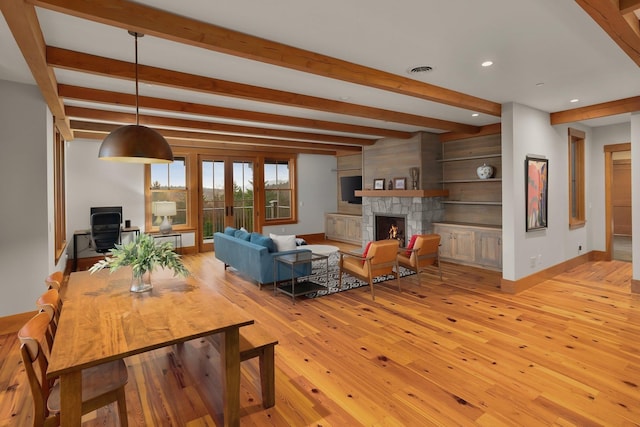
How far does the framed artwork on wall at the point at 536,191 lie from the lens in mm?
4945

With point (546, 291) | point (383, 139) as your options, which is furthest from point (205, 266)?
point (546, 291)

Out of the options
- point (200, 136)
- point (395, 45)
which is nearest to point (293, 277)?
point (395, 45)

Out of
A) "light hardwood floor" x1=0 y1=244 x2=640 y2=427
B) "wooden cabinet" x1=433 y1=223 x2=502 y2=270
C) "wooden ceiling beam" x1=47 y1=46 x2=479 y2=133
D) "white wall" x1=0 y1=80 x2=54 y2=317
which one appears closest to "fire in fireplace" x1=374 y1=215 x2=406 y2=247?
"wooden cabinet" x1=433 y1=223 x2=502 y2=270

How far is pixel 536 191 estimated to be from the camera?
16.8 feet

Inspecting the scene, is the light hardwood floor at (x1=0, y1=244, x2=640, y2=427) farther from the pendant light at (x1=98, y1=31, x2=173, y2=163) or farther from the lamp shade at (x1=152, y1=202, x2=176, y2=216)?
the lamp shade at (x1=152, y1=202, x2=176, y2=216)

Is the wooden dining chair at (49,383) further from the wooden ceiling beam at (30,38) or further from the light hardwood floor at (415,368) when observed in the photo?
the wooden ceiling beam at (30,38)

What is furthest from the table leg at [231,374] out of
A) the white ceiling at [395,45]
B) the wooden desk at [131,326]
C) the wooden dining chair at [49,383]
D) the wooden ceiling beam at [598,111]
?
the wooden ceiling beam at [598,111]

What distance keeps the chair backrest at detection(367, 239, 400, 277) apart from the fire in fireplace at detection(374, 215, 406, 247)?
2662 millimetres

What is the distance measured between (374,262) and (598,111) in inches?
147

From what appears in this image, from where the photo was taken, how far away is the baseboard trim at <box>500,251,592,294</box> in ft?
15.8

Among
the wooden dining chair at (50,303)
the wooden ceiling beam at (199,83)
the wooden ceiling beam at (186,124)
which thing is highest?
the wooden ceiling beam at (186,124)

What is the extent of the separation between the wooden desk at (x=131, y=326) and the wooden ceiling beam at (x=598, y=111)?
17.8 feet

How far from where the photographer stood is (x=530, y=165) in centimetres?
498

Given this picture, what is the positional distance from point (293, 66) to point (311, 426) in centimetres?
259
